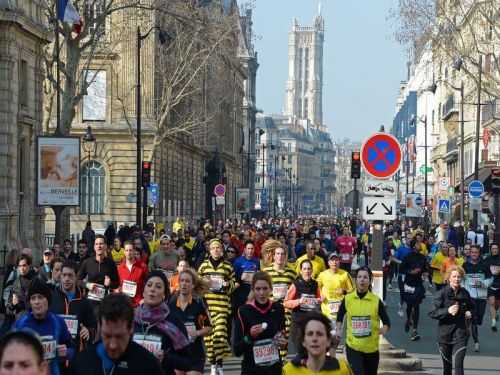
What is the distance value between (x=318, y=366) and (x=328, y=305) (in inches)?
354

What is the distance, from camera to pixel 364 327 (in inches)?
508

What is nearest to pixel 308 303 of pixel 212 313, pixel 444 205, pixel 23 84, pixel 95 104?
pixel 212 313

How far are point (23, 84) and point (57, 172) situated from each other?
13.1m

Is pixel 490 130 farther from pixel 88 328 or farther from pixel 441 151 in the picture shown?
pixel 88 328

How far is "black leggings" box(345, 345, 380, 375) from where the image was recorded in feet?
42.4

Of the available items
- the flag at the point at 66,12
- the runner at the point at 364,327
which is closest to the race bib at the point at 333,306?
the runner at the point at 364,327

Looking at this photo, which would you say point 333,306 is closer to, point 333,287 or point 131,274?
point 333,287

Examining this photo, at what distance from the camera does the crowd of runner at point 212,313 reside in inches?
271

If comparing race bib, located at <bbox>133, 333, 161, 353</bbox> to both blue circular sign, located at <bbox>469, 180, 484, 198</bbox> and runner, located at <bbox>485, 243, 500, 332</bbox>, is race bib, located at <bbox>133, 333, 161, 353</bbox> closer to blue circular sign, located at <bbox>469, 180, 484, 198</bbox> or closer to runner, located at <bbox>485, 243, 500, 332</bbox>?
runner, located at <bbox>485, 243, 500, 332</bbox>

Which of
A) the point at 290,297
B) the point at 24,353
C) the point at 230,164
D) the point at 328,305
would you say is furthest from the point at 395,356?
the point at 230,164

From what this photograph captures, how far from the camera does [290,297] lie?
49.6ft

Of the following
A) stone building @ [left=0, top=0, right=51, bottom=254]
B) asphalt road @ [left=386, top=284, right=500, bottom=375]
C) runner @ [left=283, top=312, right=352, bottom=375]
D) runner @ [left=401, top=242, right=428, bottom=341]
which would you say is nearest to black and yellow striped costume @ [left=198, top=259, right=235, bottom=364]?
asphalt road @ [left=386, top=284, right=500, bottom=375]

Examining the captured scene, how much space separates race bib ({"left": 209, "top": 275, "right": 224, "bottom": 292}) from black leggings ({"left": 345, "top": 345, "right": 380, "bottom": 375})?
3355 millimetres

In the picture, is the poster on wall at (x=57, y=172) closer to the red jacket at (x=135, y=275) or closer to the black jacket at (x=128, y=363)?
the red jacket at (x=135, y=275)
